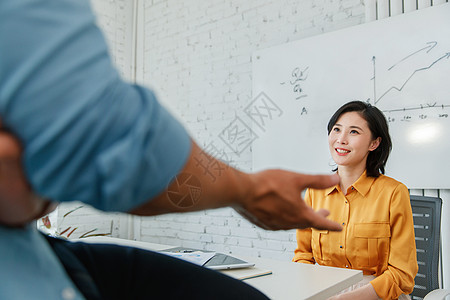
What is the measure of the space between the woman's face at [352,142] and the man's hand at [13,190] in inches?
65.2

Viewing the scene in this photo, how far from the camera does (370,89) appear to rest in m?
2.55

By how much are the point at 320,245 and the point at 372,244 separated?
A: 22 centimetres

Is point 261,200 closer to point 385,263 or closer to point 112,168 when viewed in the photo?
point 112,168

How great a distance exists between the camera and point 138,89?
0.34 metres

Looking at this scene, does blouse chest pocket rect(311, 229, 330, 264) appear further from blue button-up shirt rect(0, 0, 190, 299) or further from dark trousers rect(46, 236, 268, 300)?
blue button-up shirt rect(0, 0, 190, 299)

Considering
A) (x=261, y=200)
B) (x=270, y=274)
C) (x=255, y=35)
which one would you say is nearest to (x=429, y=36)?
(x=255, y=35)

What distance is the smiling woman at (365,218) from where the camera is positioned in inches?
60.4

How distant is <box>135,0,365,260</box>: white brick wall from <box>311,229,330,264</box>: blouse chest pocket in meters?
1.18

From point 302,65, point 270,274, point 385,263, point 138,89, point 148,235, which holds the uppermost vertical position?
point 302,65

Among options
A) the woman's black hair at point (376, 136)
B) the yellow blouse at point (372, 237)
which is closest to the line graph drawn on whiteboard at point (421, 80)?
the woman's black hair at point (376, 136)

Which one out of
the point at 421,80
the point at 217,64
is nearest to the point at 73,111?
the point at 421,80

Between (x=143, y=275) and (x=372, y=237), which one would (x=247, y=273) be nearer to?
(x=143, y=275)

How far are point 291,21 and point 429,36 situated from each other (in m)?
1.06

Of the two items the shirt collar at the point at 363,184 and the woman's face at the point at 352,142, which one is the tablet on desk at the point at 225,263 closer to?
the shirt collar at the point at 363,184
